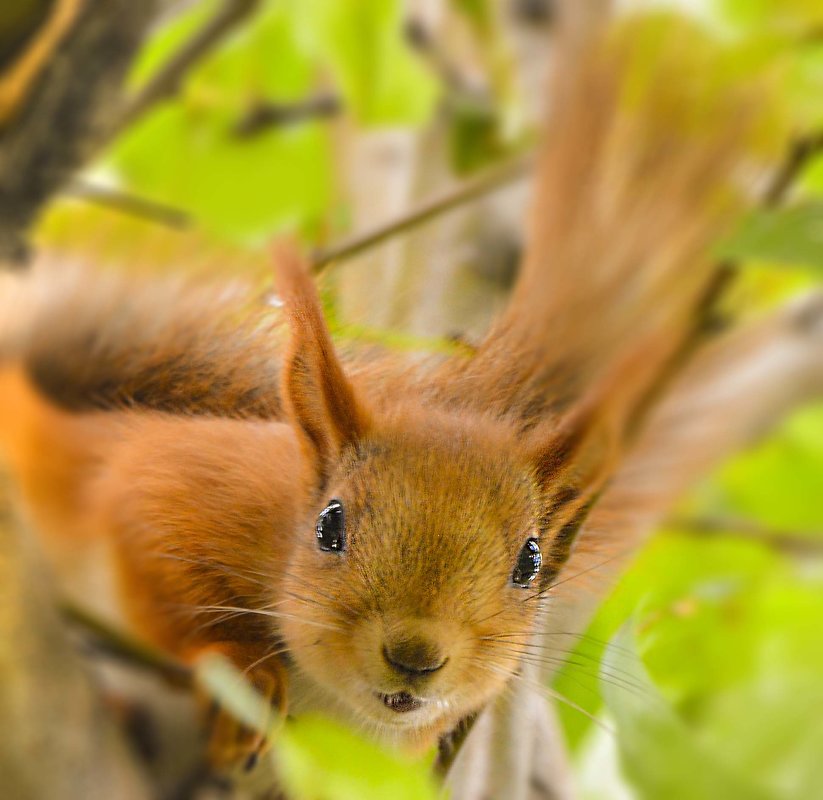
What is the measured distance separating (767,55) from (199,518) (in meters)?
0.77

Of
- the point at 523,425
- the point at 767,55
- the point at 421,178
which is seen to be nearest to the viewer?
the point at 523,425

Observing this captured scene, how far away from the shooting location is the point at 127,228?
20.3 inches

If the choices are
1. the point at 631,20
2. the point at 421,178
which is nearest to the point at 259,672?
the point at 631,20

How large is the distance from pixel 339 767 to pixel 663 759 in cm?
9

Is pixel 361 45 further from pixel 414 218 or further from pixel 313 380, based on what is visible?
pixel 313 380

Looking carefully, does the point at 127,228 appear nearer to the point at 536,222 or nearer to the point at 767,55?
the point at 536,222

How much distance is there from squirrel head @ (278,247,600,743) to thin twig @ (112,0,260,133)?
707 millimetres

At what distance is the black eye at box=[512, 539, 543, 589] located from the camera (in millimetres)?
264

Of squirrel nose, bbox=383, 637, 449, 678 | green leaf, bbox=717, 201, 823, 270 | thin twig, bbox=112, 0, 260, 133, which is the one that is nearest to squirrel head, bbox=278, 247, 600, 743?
squirrel nose, bbox=383, 637, 449, 678

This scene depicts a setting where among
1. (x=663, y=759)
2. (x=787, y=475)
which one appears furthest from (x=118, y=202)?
(x=787, y=475)

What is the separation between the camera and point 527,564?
0.87 ft

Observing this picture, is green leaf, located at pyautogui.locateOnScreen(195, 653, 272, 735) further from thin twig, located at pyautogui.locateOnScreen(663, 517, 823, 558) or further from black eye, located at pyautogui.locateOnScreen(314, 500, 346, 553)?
thin twig, located at pyautogui.locateOnScreen(663, 517, 823, 558)

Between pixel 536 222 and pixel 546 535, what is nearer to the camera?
pixel 546 535

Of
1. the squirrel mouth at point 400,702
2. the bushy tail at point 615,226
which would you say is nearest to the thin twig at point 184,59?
the bushy tail at point 615,226
